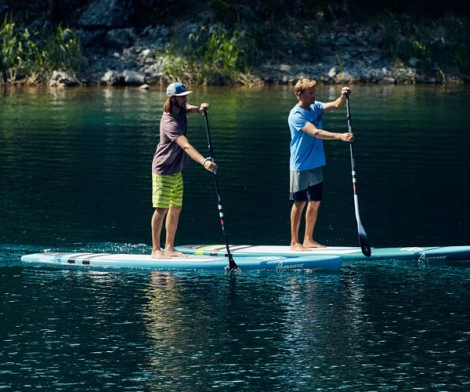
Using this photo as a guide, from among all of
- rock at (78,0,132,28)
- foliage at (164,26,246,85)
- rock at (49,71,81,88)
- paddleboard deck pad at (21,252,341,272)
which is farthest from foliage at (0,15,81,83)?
paddleboard deck pad at (21,252,341,272)

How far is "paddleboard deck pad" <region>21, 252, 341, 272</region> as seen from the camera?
619 inches

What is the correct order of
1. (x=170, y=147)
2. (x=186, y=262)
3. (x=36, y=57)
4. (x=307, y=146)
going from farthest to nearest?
(x=36, y=57) < (x=307, y=146) < (x=186, y=262) < (x=170, y=147)

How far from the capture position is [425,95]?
38.9 meters

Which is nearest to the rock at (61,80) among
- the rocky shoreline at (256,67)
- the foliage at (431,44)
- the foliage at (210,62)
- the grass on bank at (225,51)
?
the rocky shoreline at (256,67)

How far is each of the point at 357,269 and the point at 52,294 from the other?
3.76m

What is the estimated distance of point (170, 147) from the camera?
15562mm

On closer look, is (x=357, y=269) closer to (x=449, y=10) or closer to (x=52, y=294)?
(x=52, y=294)

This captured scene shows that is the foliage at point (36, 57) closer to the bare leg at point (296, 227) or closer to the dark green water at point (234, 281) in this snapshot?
the dark green water at point (234, 281)

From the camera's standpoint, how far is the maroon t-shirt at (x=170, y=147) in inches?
605

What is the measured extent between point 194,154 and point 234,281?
5.12 feet

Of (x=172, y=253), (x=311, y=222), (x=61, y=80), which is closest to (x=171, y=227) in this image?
(x=172, y=253)

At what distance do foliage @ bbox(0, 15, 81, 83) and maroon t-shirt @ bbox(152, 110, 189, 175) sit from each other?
28.4 m

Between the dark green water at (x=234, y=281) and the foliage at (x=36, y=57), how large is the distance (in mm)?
11911

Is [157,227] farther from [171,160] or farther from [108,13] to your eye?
[108,13]
